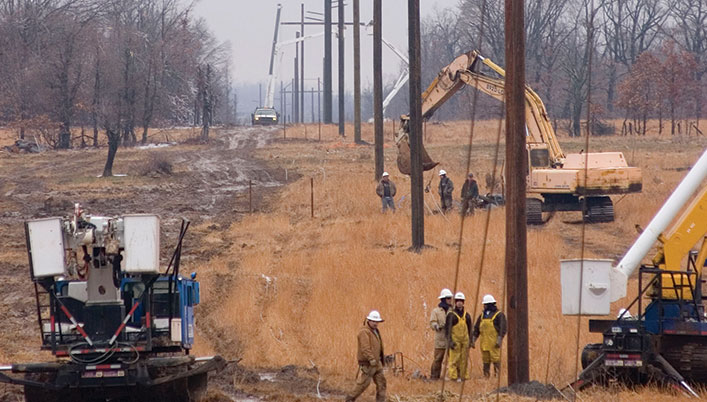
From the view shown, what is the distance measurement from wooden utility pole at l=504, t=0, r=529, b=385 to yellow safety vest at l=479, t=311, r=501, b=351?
1992 mm

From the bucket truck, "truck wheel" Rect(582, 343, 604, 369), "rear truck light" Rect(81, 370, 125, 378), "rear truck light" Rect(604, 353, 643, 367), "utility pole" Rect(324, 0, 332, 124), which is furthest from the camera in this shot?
"utility pole" Rect(324, 0, 332, 124)

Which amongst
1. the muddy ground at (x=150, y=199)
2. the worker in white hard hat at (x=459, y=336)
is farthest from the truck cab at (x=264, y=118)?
the worker in white hard hat at (x=459, y=336)

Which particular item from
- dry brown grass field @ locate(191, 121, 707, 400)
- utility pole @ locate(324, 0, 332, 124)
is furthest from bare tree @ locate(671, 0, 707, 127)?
dry brown grass field @ locate(191, 121, 707, 400)

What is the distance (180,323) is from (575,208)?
21.9 metres

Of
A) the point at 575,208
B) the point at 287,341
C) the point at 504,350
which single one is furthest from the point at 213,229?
the point at 504,350

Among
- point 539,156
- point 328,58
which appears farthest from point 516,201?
point 328,58

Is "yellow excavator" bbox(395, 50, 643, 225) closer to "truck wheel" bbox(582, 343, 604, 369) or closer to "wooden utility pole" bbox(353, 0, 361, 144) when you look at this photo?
"truck wheel" bbox(582, 343, 604, 369)

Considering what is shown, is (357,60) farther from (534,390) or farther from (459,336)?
(534,390)

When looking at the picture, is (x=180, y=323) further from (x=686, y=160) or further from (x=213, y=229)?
(x=686, y=160)

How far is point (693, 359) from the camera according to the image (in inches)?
603

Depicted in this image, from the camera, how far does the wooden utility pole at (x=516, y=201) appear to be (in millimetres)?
15320

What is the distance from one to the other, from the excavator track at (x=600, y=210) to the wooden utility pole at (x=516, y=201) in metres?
19.4

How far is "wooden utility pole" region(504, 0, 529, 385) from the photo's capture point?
50.3ft

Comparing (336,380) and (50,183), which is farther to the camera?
(50,183)
